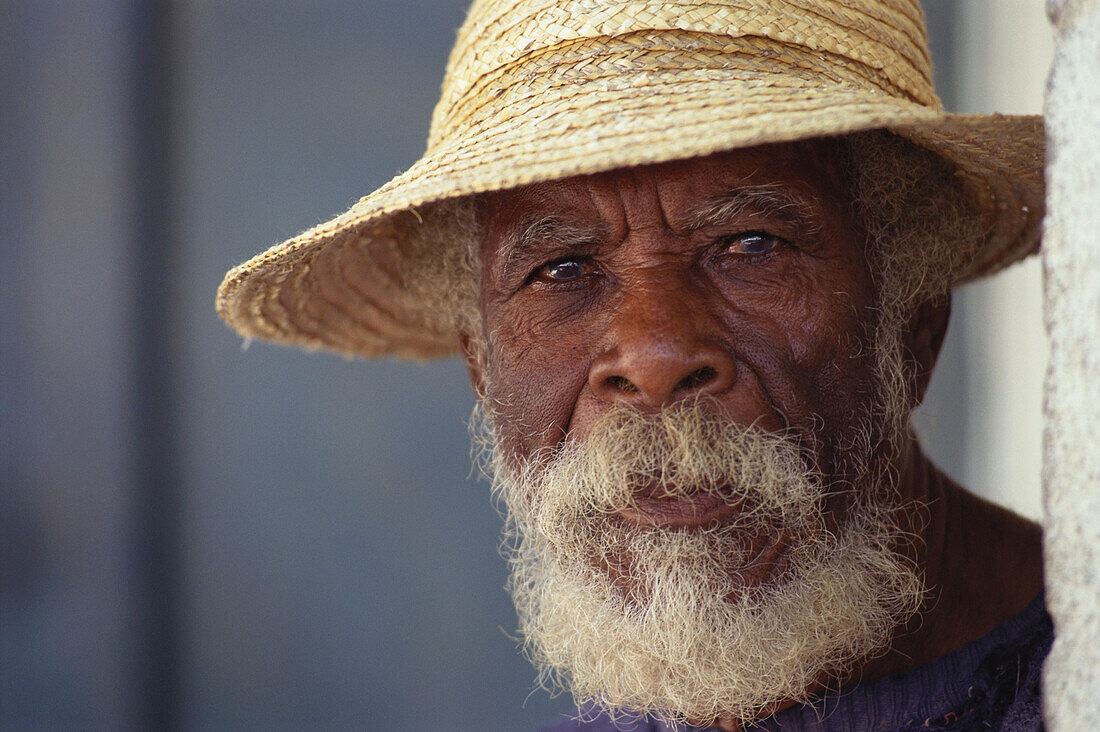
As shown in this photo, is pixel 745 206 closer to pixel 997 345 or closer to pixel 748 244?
pixel 748 244

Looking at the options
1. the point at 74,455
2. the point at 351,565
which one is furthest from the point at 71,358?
the point at 351,565

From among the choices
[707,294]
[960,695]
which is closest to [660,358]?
[707,294]

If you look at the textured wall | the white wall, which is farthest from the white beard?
the white wall

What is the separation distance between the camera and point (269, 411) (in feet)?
11.9

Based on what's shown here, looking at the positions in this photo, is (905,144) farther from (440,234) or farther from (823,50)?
(440,234)

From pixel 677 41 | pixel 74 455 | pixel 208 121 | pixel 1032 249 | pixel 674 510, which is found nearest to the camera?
pixel 677 41

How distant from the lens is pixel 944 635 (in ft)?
5.58

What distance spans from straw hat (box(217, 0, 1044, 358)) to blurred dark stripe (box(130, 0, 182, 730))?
1838mm

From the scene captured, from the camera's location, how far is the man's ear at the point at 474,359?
2076mm

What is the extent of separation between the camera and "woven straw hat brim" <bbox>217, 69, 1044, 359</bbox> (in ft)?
4.06

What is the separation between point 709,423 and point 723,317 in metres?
0.20

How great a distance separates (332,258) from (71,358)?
1726mm

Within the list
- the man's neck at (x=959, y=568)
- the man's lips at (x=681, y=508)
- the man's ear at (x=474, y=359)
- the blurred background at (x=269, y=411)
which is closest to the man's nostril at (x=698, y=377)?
the man's lips at (x=681, y=508)

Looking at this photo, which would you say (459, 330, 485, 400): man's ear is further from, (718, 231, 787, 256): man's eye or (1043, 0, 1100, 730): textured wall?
(1043, 0, 1100, 730): textured wall
